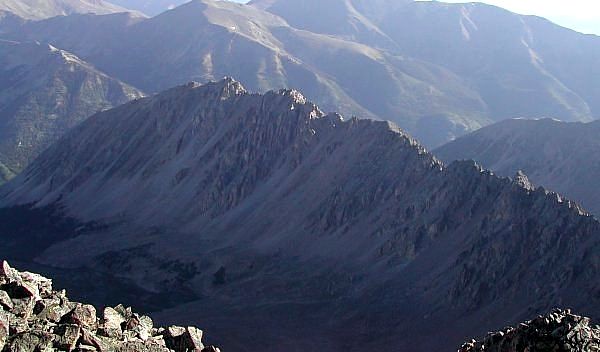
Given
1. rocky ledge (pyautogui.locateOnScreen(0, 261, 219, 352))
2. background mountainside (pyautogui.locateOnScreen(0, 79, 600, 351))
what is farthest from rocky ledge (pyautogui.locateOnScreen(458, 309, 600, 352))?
background mountainside (pyautogui.locateOnScreen(0, 79, 600, 351))

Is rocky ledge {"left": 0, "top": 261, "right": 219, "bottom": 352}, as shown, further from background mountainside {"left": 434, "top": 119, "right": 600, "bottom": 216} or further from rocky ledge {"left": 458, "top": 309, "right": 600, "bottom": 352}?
background mountainside {"left": 434, "top": 119, "right": 600, "bottom": 216}

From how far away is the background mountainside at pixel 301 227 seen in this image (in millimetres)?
89875

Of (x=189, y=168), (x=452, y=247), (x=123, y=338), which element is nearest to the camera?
(x=123, y=338)

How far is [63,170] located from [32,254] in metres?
45.9

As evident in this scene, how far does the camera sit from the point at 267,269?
11556 centimetres

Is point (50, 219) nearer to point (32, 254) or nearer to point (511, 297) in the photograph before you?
point (32, 254)

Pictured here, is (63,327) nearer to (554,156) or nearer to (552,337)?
(552,337)

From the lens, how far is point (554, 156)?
175 metres

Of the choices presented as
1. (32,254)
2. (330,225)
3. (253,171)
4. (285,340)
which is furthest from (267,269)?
(32,254)

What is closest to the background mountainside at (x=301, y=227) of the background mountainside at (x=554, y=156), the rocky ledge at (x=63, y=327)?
the background mountainside at (x=554, y=156)

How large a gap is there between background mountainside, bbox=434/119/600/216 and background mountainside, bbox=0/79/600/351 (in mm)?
42890

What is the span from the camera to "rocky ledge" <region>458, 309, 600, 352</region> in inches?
1258

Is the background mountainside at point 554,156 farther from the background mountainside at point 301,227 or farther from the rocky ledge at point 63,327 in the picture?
the rocky ledge at point 63,327

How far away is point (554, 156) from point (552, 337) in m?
149
